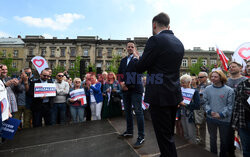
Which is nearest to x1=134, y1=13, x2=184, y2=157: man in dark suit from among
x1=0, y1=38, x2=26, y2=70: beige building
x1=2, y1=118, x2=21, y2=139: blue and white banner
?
x1=2, y1=118, x2=21, y2=139: blue and white banner

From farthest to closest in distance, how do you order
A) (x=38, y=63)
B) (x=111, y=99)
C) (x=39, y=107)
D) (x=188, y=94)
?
(x=38, y=63) → (x=111, y=99) → (x=39, y=107) → (x=188, y=94)

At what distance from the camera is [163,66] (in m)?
1.49

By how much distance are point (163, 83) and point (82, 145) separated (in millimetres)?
1927

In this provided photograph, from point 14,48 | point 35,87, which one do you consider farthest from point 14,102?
point 14,48

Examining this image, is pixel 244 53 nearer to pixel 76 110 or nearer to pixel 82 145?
pixel 82 145

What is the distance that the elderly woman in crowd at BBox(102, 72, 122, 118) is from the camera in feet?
15.0

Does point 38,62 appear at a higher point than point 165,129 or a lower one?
higher

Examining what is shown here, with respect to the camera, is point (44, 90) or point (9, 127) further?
point (44, 90)

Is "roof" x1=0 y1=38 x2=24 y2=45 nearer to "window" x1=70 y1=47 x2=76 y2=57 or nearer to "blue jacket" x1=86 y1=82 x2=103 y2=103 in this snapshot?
"window" x1=70 y1=47 x2=76 y2=57

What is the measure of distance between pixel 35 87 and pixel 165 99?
373 centimetres

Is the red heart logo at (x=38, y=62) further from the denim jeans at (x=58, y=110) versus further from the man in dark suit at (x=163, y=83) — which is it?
the man in dark suit at (x=163, y=83)

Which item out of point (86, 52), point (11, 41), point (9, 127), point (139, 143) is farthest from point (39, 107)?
point (11, 41)

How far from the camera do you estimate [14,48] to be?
35.2 meters

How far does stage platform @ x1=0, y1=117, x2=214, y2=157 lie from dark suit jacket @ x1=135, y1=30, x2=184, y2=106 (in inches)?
44.5
